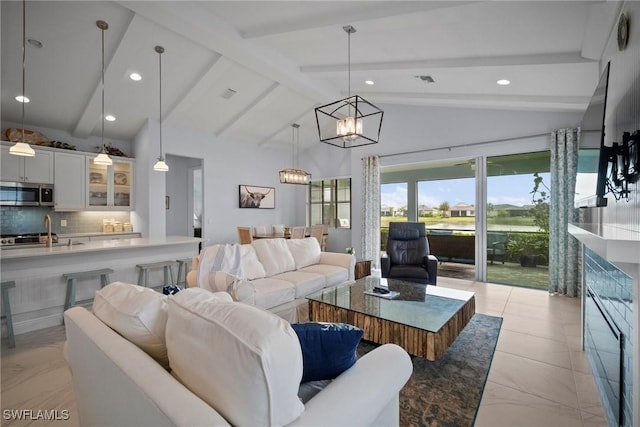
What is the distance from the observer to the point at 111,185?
5766mm

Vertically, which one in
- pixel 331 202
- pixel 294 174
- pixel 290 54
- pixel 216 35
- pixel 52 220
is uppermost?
pixel 290 54

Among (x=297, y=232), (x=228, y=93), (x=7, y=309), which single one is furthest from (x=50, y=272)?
(x=297, y=232)

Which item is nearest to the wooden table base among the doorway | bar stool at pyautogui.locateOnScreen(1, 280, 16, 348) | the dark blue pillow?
the dark blue pillow

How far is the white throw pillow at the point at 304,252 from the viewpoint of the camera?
13.1 feet

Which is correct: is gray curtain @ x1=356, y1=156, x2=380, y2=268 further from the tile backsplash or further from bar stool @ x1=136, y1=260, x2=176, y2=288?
the tile backsplash

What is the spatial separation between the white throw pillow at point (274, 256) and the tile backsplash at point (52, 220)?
4.07m

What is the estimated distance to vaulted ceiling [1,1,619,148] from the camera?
2715 mm

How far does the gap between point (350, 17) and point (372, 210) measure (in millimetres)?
4096

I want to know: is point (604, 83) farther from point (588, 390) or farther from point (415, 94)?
point (415, 94)

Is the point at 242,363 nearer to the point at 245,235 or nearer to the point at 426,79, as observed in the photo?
the point at 426,79

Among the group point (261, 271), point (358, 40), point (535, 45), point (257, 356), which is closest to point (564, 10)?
point (535, 45)

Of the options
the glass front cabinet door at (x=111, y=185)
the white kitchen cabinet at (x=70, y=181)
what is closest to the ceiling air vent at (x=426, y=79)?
A: the glass front cabinet door at (x=111, y=185)

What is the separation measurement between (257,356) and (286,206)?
8.02m

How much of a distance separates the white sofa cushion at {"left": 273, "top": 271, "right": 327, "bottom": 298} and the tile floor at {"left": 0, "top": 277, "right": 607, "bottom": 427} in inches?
73.1
